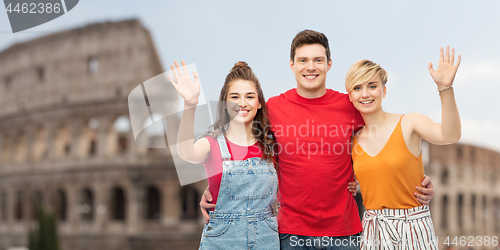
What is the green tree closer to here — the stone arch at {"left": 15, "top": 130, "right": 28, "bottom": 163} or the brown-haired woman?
the stone arch at {"left": 15, "top": 130, "right": 28, "bottom": 163}

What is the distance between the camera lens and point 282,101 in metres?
3.17

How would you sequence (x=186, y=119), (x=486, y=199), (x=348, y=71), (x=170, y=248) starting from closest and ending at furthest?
(x=186, y=119) → (x=348, y=71) → (x=170, y=248) → (x=486, y=199)

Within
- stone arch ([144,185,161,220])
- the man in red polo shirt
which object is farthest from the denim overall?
stone arch ([144,185,161,220])

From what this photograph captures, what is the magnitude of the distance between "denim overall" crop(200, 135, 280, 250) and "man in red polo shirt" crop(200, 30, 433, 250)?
138mm

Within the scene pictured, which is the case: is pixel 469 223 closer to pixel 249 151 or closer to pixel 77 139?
pixel 77 139

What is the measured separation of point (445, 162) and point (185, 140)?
89.3 feet

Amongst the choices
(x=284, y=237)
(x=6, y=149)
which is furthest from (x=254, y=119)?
(x=6, y=149)

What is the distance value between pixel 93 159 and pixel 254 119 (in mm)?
19835

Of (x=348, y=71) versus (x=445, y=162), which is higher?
(x=348, y=71)

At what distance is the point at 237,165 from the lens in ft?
9.10

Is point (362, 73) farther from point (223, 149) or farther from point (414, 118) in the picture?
point (223, 149)

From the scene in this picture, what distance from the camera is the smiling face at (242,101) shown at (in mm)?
2875

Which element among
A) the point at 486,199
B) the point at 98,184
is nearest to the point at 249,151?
the point at 98,184

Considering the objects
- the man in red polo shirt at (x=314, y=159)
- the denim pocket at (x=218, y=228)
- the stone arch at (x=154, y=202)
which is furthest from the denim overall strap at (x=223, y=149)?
the stone arch at (x=154, y=202)
